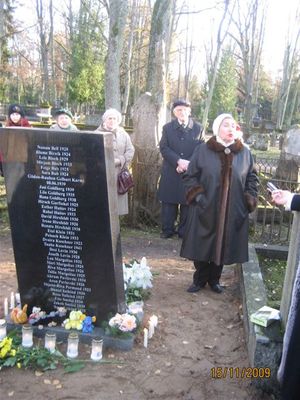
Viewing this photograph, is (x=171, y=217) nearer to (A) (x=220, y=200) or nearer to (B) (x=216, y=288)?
(B) (x=216, y=288)

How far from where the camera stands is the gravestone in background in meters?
3.42

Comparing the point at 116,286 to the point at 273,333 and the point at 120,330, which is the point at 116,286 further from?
the point at 273,333

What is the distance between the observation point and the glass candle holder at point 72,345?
3341mm

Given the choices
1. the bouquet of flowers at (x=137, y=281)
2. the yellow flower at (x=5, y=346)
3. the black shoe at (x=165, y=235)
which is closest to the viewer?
the yellow flower at (x=5, y=346)

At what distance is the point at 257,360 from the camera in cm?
292

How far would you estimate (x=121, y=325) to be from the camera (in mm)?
3514

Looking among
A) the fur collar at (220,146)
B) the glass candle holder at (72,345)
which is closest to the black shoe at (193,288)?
the fur collar at (220,146)

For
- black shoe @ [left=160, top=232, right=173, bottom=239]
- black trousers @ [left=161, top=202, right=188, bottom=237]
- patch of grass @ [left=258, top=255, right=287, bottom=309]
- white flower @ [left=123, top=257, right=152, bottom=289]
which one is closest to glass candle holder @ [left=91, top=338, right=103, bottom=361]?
white flower @ [left=123, top=257, right=152, bottom=289]

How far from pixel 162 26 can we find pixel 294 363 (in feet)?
24.6

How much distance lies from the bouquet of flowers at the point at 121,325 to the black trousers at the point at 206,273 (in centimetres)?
125

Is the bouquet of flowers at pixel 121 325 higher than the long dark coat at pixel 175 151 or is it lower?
lower

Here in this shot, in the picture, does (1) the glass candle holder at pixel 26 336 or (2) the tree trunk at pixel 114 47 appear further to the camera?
(2) the tree trunk at pixel 114 47

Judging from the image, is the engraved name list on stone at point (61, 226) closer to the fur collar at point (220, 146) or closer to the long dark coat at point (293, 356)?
the fur collar at point (220, 146)
